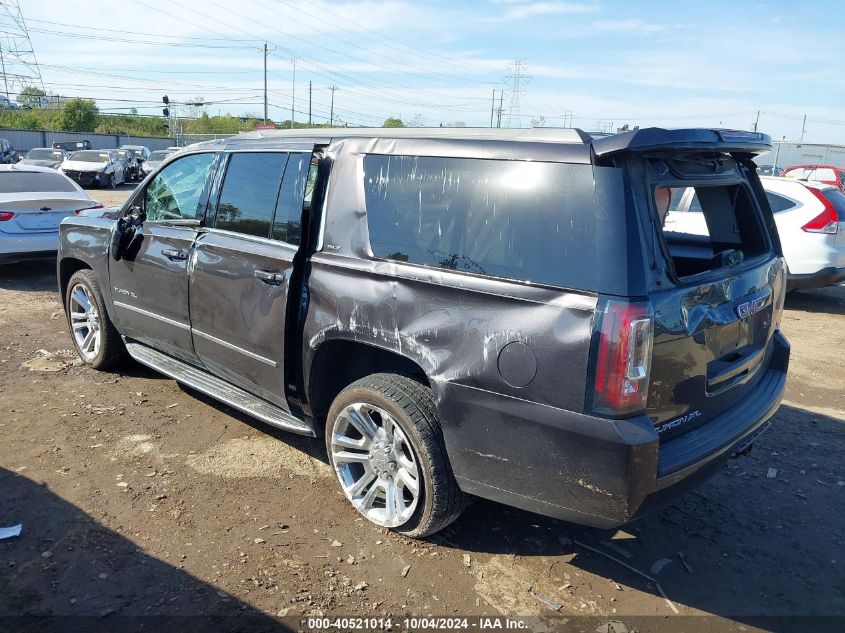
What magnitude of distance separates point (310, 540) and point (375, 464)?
0.49 metres

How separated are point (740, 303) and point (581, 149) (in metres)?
1.12

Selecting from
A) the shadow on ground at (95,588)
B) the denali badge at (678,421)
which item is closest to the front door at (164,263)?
the shadow on ground at (95,588)

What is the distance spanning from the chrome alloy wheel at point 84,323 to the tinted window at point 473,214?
3256 mm

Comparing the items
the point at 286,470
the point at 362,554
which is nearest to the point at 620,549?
the point at 362,554

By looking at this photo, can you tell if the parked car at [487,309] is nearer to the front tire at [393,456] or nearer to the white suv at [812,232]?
the front tire at [393,456]

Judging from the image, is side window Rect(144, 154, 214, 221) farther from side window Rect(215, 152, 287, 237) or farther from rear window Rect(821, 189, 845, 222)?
rear window Rect(821, 189, 845, 222)

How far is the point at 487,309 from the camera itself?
2791 millimetres

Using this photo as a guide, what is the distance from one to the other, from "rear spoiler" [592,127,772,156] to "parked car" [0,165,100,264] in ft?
26.6

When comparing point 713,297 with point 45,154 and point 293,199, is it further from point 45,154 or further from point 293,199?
point 45,154

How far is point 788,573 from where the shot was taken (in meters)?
3.24

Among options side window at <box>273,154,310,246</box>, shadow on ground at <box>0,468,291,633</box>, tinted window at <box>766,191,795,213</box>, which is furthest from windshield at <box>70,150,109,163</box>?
shadow on ground at <box>0,468,291,633</box>

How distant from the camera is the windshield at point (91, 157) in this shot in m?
27.2

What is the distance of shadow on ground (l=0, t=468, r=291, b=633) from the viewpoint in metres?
2.76

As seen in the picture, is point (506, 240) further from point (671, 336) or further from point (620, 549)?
point (620, 549)
